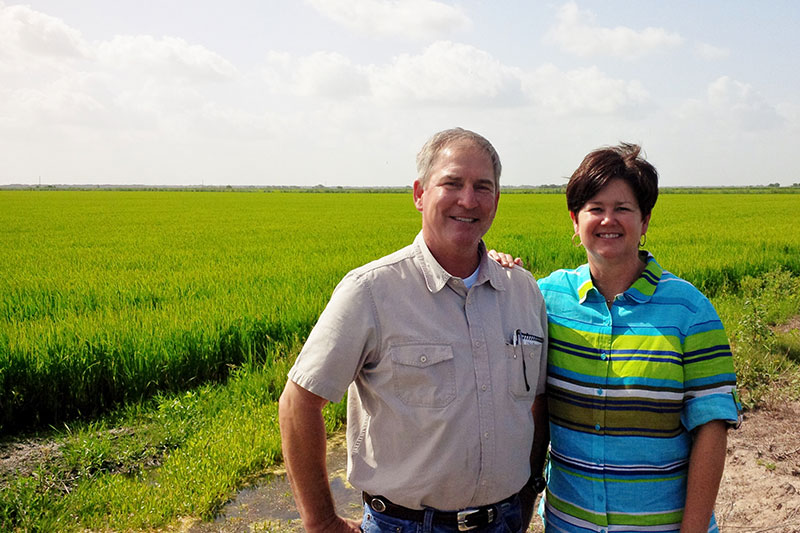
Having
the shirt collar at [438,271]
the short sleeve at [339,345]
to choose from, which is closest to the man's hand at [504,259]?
the shirt collar at [438,271]

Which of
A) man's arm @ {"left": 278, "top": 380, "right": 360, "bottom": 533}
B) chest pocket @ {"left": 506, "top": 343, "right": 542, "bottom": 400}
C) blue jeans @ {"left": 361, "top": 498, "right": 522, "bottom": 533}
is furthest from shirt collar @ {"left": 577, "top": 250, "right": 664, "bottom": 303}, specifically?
man's arm @ {"left": 278, "top": 380, "right": 360, "bottom": 533}

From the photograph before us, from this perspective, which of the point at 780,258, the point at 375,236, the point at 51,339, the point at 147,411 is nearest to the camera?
the point at 147,411

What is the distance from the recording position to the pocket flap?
189 centimetres

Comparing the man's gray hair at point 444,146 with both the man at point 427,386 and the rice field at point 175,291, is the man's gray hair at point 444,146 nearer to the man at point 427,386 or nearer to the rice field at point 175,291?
the man at point 427,386

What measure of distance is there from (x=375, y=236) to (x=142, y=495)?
14.5 metres

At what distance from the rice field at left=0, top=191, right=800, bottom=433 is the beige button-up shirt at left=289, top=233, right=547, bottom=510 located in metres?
4.21

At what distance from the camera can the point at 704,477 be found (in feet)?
6.37

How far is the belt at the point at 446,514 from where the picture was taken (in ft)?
6.27

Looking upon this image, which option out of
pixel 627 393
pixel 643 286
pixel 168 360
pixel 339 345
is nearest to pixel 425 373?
pixel 339 345

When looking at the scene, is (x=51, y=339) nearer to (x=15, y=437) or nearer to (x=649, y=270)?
(x=15, y=437)

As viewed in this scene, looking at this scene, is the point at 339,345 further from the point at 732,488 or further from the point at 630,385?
the point at 732,488

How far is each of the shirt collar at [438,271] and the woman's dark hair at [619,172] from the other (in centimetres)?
43

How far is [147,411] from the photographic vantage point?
5.31 metres

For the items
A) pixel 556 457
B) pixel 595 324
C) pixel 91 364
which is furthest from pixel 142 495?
pixel 595 324
